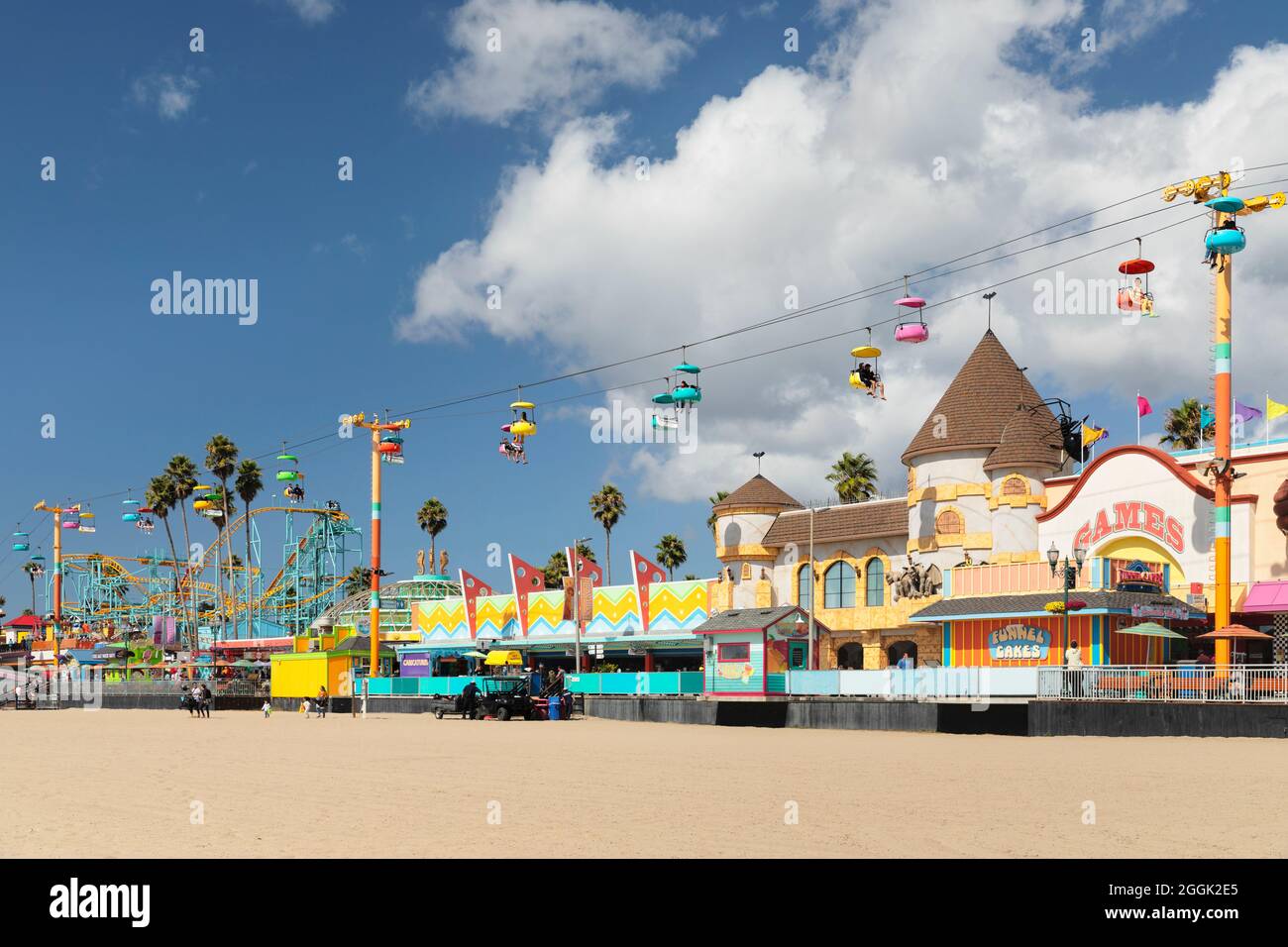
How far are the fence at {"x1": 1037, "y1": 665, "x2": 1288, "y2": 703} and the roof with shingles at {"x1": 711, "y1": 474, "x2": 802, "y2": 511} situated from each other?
24152 millimetres

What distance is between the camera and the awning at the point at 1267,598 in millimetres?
35969

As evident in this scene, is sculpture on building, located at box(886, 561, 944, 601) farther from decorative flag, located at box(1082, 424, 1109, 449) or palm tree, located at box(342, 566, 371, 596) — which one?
Result: palm tree, located at box(342, 566, 371, 596)

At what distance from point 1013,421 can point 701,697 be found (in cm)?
1571

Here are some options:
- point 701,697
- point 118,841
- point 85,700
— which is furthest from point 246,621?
point 118,841

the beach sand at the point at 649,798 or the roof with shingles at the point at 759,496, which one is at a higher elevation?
the roof with shingles at the point at 759,496

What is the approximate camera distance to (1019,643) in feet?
133

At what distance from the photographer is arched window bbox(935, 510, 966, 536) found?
155 feet

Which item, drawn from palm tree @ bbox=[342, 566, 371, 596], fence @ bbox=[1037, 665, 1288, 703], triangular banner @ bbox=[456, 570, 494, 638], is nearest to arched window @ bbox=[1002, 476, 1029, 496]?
fence @ bbox=[1037, 665, 1288, 703]

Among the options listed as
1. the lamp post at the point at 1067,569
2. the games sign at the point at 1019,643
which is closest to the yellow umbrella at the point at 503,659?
the games sign at the point at 1019,643

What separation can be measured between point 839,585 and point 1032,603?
13.7 meters

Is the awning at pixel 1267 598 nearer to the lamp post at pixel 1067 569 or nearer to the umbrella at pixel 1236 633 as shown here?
the umbrella at pixel 1236 633

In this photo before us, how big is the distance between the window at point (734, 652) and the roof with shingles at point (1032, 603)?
6328mm
